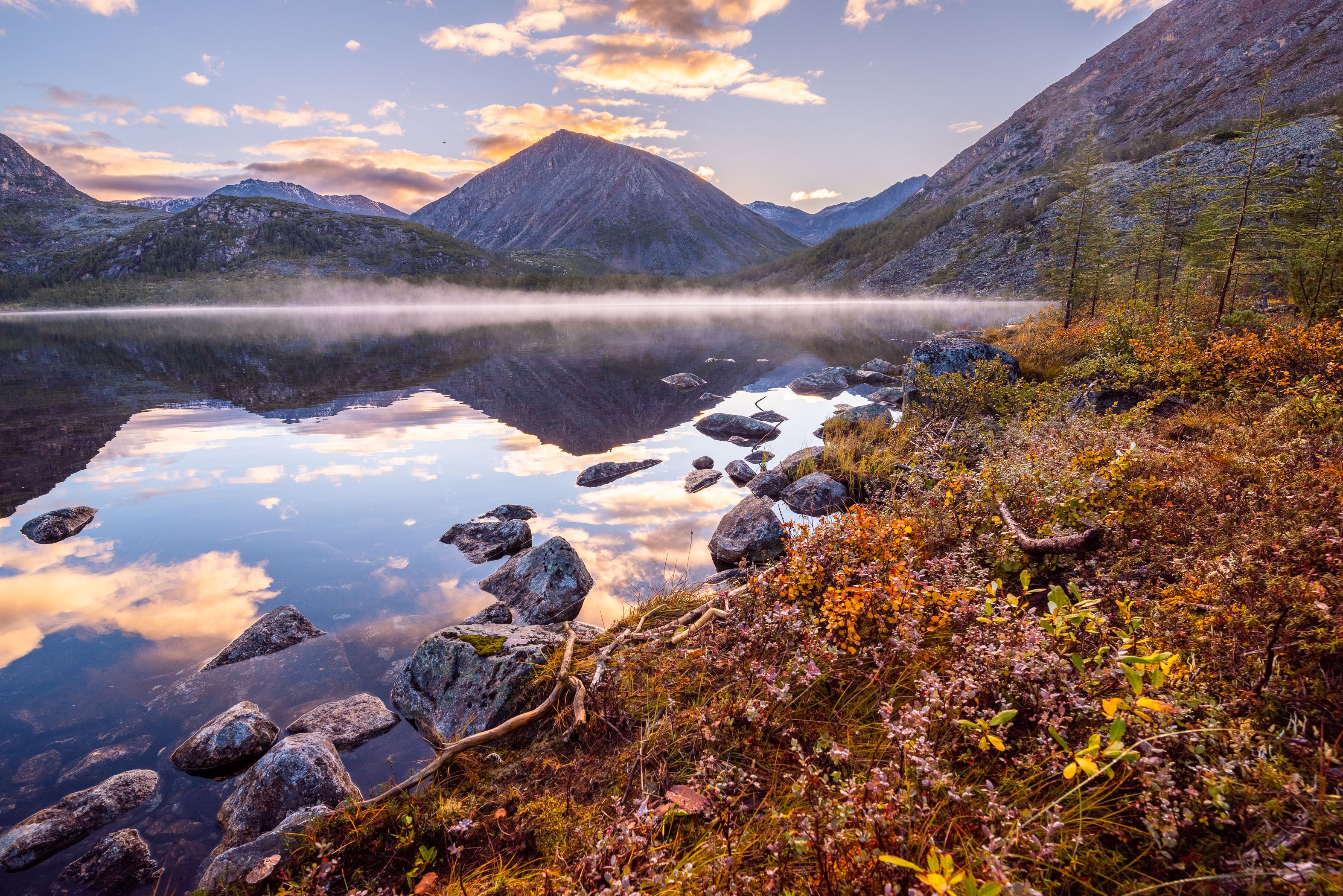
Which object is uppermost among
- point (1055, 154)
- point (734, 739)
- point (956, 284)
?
point (1055, 154)

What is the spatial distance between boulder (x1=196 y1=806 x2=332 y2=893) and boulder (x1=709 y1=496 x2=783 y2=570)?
730 centimetres

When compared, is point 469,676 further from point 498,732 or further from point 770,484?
point 770,484

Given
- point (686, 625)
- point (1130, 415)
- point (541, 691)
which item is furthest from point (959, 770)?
point (1130, 415)

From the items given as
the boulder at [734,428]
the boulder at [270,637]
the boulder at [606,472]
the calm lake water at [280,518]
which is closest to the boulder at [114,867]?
the calm lake water at [280,518]

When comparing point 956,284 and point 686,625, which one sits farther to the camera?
point 956,284

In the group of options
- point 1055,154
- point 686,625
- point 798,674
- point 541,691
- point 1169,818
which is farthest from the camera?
point 1055,154

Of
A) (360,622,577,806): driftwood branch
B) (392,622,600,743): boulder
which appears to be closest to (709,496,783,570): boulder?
(392,622,600,743): boulder

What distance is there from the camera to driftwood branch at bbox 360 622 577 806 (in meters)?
5.11

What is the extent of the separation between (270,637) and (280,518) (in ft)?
19.5

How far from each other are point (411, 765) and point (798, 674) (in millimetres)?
4672

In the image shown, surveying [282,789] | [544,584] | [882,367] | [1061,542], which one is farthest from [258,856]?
[882,367]

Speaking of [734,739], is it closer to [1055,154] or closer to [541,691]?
[541,691]

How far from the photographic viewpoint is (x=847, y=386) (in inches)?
1150

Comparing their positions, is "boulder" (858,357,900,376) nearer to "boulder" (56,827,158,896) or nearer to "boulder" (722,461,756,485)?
"boulder" (722,461,756,485)
